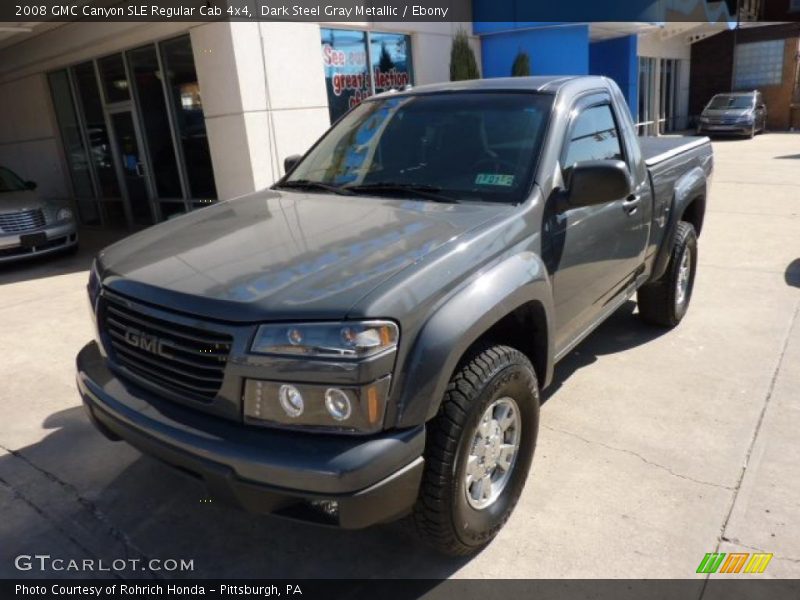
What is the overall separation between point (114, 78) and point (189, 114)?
211 cm

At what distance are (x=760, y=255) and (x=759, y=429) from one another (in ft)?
A: 13.7

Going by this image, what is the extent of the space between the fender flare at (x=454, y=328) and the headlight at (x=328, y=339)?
132mm

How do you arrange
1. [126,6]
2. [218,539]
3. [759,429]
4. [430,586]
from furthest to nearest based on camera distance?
1. [126,6]
2. [759,429]
3. [218,539]
4. [430,586]

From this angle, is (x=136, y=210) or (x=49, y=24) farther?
(x=136, y=210)

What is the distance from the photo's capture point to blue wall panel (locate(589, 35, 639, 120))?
60.4 ft

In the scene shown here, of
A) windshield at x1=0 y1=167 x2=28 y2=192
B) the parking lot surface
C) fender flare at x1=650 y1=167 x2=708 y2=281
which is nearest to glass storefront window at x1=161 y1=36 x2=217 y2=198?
windshield at x1=0 y1=167 x2=28 y2=192

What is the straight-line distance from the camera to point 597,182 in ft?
9.54

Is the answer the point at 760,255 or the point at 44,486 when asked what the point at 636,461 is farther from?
the point at 760,255

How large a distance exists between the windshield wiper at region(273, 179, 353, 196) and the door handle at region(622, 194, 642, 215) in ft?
5.25

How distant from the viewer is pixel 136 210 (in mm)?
11562

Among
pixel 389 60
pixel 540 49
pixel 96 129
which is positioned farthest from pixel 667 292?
pixel 96 129

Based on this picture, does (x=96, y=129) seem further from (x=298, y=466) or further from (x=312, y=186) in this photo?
(x=298, y=466)

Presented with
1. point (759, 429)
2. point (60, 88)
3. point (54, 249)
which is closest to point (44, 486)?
point (759, 429)

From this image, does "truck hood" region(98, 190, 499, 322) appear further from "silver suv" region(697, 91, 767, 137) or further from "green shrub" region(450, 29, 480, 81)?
A: "silver suv" region(697, 91, 767, 137)
